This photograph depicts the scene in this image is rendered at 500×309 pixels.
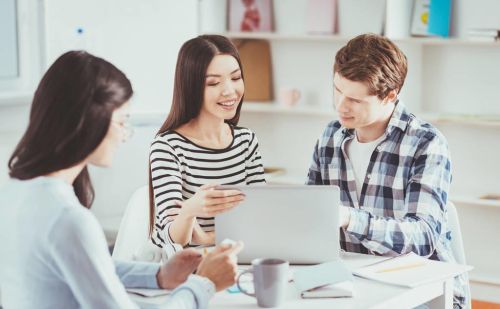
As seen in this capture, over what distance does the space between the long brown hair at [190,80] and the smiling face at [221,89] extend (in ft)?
0.05

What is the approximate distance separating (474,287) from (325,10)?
1609 millimetres

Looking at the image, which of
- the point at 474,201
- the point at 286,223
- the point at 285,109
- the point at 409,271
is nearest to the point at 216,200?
the point at 286,223

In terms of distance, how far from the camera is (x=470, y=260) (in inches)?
170

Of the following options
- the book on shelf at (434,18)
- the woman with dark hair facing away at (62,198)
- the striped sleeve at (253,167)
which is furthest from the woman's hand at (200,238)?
the book on shelf at (434,18)

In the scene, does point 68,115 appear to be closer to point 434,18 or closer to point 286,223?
point 286,223

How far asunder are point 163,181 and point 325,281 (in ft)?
2.44

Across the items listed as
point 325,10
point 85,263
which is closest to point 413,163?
point 85,263

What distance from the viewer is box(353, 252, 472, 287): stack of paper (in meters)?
2.01

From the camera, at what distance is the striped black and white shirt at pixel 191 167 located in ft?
8.16

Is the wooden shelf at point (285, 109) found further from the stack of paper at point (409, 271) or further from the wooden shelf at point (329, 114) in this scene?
the stack of paper at point (409, 271)

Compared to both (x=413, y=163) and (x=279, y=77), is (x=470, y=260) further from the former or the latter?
(x=413, y=163)

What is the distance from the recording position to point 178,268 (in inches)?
75.8

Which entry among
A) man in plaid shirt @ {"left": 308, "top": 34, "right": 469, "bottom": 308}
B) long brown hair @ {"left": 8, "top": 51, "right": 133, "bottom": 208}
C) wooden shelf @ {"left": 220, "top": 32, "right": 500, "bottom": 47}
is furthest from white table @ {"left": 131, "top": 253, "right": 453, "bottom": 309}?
wooden shelf @ {"left": 220, "top": 32, "right": 500, "bottom": 47}

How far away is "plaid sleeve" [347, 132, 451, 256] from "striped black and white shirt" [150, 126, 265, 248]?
0.54 m
